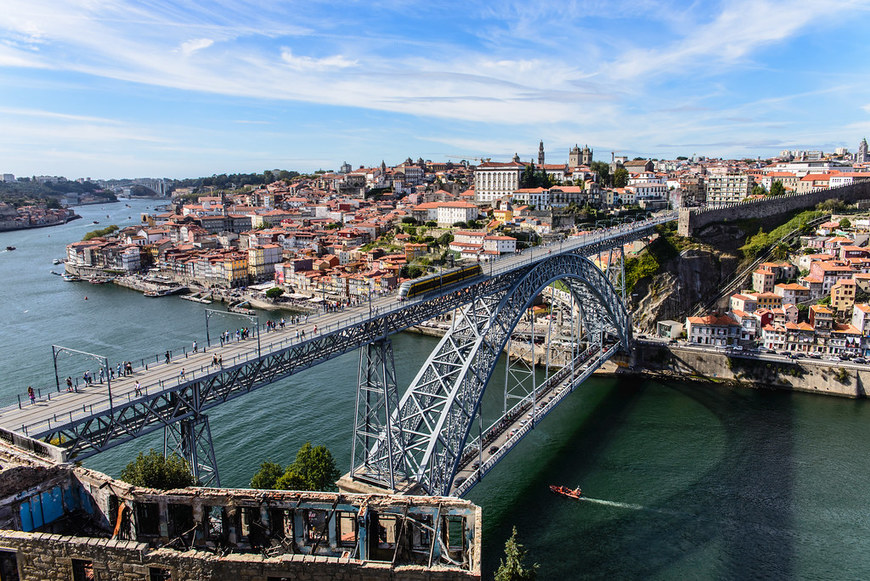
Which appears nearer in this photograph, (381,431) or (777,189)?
(381,431)

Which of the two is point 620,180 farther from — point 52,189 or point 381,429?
point 52,189

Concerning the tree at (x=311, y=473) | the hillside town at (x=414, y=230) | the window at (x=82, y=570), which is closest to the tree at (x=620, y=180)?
the hillside town at (x=414, y=230)

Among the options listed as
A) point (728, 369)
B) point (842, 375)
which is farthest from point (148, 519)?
point (842, 375)

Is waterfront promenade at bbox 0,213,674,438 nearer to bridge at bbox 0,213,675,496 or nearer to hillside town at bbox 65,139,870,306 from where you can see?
bridge at bbox 0,213,675,496

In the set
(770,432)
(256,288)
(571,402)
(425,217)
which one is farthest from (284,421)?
(425,217)

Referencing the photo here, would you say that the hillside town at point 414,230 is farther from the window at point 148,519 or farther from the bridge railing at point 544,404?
the window at point 148,519
